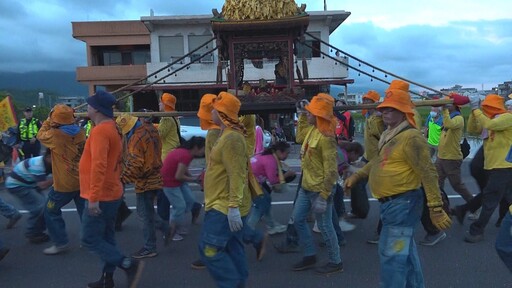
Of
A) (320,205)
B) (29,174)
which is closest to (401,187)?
(320,205)

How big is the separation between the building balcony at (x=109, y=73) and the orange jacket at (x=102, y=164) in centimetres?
2787

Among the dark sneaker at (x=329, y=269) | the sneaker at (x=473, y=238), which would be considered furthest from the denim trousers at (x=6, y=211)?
the sneaker at (x=473, y=238)

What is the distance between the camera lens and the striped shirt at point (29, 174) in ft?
18.6

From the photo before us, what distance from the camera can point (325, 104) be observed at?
463 centimetres

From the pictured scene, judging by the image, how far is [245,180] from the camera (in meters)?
3.68

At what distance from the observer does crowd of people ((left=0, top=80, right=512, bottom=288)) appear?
136 inches

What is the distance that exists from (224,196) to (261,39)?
3.22m

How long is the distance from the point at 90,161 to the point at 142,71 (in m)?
28.2

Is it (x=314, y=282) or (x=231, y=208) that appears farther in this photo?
(x=314, y=282)

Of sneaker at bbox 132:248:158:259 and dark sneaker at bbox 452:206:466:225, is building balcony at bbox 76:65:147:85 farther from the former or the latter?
dark sneaker at bbox 452:206:466:225

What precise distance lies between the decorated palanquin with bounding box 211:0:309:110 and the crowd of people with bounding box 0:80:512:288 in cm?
48

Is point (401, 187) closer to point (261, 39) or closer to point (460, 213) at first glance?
point (460, 213)

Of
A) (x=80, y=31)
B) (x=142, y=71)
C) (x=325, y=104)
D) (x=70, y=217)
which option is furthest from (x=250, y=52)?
(x=80, y=31)

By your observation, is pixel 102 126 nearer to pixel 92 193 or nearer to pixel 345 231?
pixel 92 193
